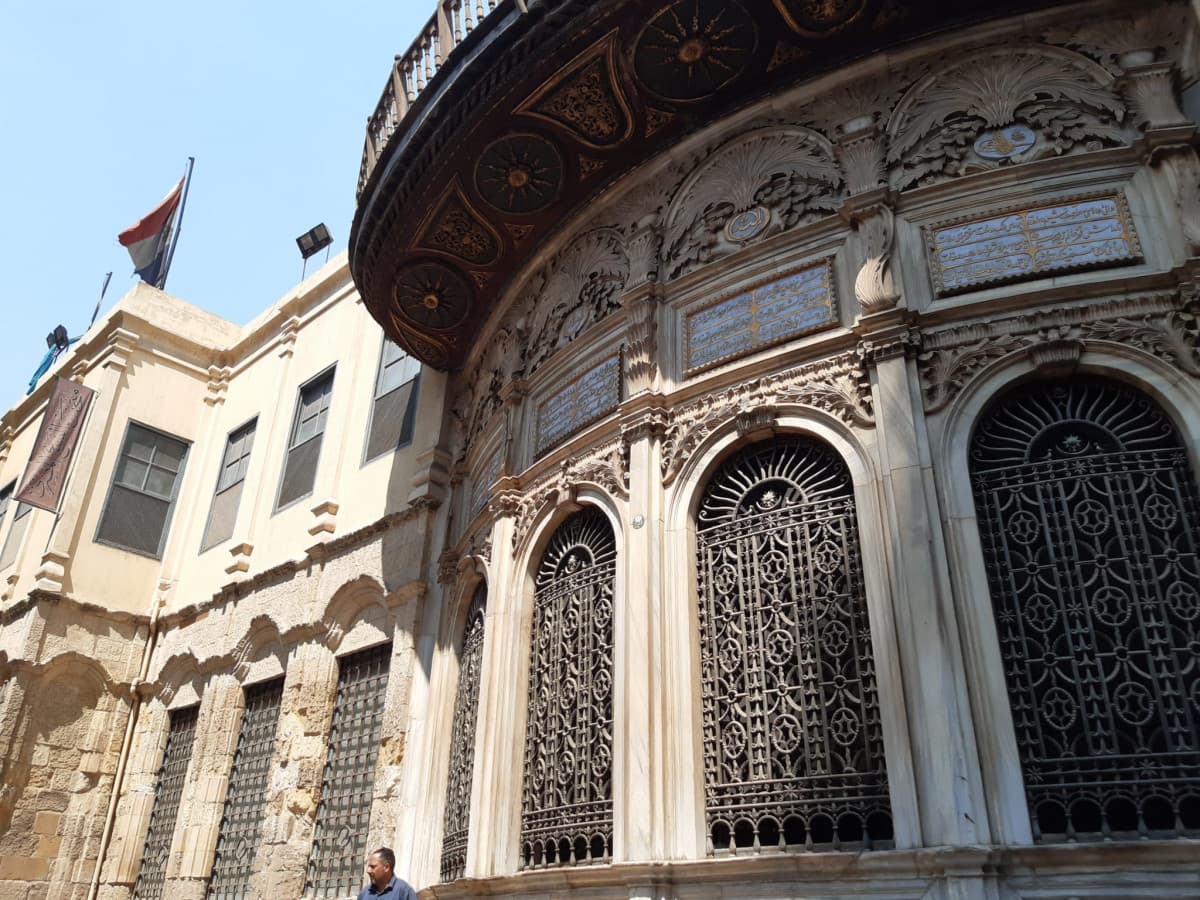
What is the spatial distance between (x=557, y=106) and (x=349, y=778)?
6177mm

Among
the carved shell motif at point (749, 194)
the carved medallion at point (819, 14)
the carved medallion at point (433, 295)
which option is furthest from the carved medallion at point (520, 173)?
the carved medallion at point (819, 14)

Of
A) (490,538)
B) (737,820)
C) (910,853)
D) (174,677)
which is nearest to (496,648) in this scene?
(490,538)

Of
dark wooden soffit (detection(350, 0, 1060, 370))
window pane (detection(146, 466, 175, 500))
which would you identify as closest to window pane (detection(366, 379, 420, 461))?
dark wooden soffit (detection(350, 0, 1060, 370))

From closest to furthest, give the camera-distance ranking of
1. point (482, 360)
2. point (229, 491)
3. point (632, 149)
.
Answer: point (632, 149) → point (482, 360) → point (229, 491)

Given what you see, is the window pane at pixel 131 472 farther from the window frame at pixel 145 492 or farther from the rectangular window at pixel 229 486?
the rectangular window at pixel 229 486

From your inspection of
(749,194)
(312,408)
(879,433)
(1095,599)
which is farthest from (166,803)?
(1095,599)

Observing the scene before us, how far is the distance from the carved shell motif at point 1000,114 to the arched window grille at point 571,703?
330 centimetres

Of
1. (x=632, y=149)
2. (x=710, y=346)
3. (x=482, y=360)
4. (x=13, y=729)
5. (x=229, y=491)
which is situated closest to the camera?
(x=710, y=346)

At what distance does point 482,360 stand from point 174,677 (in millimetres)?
6252

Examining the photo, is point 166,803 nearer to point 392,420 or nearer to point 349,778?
point 349,778

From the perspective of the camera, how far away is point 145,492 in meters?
14.1

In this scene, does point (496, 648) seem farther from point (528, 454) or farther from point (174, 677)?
point (174, 677)

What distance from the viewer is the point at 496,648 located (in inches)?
287

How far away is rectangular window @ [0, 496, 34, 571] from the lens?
1417 centimetres
